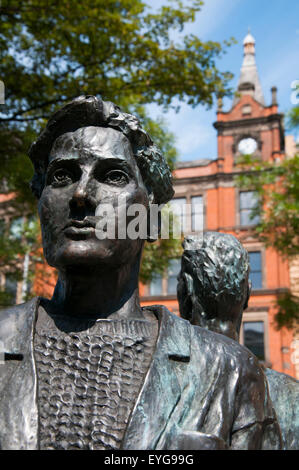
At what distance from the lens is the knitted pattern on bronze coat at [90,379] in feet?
6.08

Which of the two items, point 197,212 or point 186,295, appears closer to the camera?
point 186,295

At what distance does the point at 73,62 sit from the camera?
30.3 ft

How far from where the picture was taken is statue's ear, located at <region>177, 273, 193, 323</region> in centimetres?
350

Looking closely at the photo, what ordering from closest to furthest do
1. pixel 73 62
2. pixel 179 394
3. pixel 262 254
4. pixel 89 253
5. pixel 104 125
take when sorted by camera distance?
1. pixel 179 394
2. pixel 89 253
3. pixel 104 125
4. pixel 73 62
5. pixel 262 254

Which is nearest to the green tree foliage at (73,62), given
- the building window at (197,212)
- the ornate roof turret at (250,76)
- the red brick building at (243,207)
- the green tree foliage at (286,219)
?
the green tree foliage at (286,219)

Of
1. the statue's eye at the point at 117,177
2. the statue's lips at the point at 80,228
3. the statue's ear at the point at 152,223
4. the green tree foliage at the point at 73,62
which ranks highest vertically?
the green tree foliage at the point at 73,62

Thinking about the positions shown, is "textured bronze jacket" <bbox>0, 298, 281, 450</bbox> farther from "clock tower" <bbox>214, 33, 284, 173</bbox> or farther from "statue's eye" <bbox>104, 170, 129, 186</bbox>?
"clock tower" <bbox>214, 33, 284, 173</bbox>

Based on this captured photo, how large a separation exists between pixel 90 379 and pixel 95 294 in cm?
33

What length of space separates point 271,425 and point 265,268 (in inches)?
996

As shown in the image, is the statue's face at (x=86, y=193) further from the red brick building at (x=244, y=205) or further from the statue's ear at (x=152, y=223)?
the red brick building at (x=244, y=205)

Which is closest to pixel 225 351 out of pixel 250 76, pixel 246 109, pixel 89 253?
pixel 89 253

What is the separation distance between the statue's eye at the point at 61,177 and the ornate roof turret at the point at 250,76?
30546 millimetres

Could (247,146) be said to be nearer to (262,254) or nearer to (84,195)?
(262,254)

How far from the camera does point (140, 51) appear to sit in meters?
9.61
